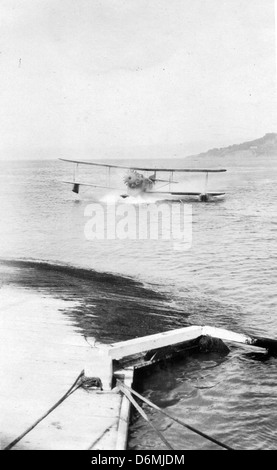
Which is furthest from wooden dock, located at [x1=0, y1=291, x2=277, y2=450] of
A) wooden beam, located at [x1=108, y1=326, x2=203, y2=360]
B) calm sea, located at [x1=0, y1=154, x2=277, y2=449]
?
calm sea, located at [x1=0, y1=154, x2=277, y2=449]

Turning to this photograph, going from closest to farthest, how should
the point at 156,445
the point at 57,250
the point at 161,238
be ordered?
the point at 156,445 < the point at 57,250 < the point at 161,238

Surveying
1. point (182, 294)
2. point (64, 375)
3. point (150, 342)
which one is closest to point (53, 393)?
point (64, 375)

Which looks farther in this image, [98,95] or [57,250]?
[57,250]

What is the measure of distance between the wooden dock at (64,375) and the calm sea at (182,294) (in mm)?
386

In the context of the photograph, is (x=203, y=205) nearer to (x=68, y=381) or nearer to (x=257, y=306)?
(x=257, y=306)

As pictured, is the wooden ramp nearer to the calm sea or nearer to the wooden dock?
the wooden dock

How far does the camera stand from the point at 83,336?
23.1 feet

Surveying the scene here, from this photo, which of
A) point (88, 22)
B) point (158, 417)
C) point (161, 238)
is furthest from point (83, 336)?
point (161, 238)

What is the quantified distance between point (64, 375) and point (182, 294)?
5.91 meters

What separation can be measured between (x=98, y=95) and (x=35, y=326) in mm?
10420

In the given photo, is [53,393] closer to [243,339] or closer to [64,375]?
[64,375]

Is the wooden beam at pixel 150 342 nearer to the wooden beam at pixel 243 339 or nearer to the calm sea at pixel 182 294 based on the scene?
the wooden beam at pixel 243 339

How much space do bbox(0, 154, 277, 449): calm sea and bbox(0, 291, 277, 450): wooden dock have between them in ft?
1.27

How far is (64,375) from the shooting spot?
5562 millimetres
